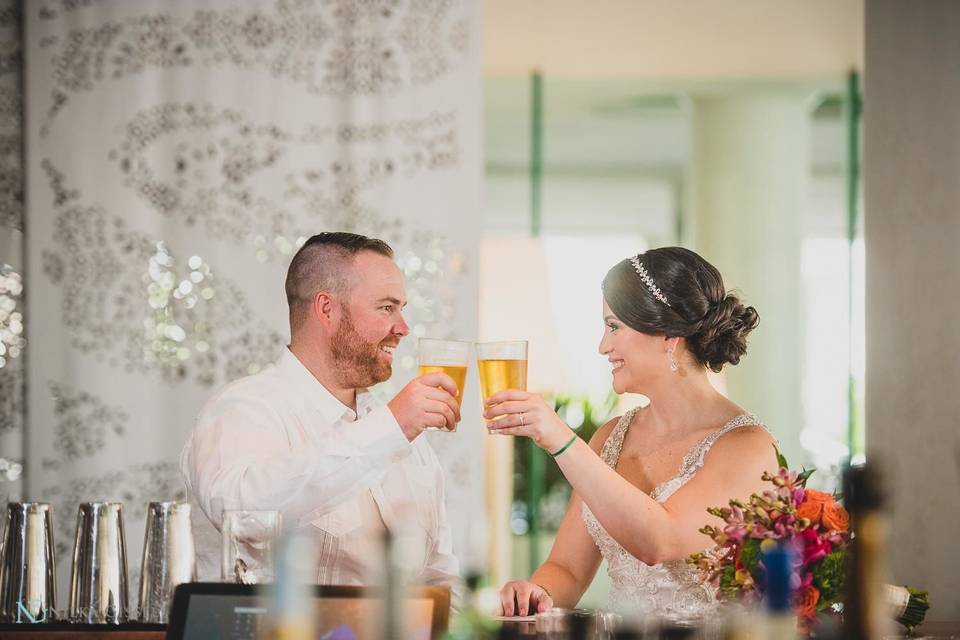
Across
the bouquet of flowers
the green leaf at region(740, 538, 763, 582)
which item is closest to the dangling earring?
the bouquet of flowers

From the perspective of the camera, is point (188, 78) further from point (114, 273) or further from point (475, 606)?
point (475, 606)

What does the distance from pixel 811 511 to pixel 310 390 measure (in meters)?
1.43

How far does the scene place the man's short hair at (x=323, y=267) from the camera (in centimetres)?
309

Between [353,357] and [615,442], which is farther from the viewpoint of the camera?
[615,442]

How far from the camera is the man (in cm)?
247

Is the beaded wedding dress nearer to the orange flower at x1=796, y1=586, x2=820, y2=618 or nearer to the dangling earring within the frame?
the dangling earring

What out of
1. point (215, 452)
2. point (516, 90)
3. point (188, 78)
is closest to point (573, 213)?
point (516, 90)

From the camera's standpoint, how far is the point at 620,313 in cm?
318

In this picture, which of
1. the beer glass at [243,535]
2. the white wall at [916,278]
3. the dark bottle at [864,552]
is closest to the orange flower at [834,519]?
the dark bottle at [864,552]

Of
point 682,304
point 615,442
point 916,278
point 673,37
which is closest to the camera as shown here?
point 682,304

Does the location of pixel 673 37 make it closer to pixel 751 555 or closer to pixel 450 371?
pixel 450 371

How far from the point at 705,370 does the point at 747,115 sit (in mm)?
2943

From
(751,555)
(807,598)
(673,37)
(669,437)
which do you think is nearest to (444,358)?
(751,555)

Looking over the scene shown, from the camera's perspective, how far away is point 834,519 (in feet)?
6.76
